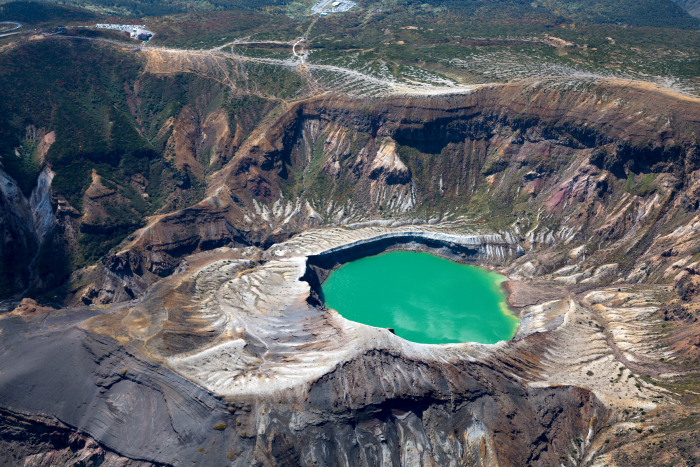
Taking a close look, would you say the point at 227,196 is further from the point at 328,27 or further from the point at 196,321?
the point at 328,27

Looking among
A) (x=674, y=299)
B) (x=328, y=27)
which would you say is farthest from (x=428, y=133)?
(x=328, y=27)

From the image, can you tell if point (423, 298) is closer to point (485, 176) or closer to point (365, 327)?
point (365, 327)

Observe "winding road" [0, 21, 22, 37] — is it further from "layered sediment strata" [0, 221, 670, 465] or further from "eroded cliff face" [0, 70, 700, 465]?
"layered sediment strata" [0, 221, 670, 465]

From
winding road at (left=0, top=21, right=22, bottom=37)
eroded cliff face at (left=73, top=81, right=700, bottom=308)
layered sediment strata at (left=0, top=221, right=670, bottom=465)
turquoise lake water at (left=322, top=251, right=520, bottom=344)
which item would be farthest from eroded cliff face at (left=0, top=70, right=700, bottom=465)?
winding road at (left=0, top=21, right=22, bottom=37)

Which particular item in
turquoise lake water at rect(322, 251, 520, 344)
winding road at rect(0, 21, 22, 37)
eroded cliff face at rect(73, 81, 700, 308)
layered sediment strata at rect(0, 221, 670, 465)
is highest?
winding road at rect(0, 21, 22, 37)

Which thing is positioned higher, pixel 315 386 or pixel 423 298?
pixel 315 386

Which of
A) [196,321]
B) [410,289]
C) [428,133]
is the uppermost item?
[428,133]

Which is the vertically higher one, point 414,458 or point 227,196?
point 227,196

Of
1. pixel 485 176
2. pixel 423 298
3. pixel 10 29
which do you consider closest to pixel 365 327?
pixel 423 298
